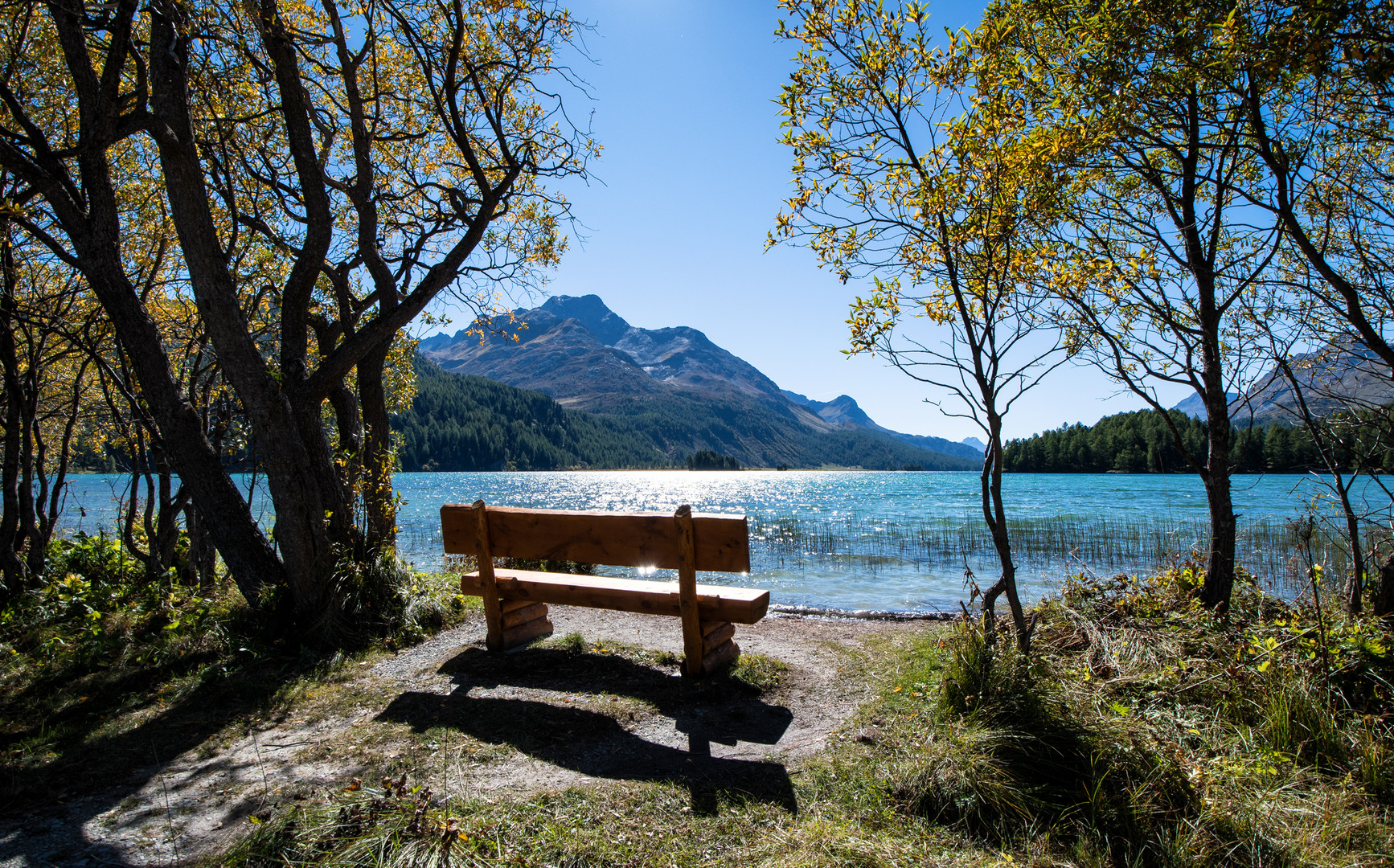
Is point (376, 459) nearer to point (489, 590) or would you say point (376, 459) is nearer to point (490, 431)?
point (489, 590)

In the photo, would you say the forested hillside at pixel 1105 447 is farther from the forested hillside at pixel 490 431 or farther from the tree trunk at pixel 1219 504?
the forested hillside at pixel 490 431

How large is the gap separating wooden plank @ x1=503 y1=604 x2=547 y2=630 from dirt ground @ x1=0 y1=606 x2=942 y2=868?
0.30 m

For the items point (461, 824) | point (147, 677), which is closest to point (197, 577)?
point (147, 677)

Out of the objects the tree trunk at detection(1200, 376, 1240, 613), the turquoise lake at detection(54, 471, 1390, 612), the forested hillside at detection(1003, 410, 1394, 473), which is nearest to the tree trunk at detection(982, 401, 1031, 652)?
the turquoise lake at detection(54, 471, 1390, 612)

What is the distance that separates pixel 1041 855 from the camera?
2.75m

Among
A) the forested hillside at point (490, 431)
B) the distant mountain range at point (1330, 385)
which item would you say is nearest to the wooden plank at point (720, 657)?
the distant mountain range at point (1330, 385)

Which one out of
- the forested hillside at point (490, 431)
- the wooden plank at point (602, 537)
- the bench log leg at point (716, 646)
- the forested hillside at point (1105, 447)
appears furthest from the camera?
the forested hillside at point (490, 431)

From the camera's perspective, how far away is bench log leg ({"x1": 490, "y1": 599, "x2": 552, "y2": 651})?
6.21 meters

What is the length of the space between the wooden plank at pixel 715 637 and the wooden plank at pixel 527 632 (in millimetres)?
2048

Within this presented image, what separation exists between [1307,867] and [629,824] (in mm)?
2759

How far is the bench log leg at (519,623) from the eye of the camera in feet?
20.4

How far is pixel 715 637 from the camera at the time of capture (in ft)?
18.0

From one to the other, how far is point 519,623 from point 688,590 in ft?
7.01

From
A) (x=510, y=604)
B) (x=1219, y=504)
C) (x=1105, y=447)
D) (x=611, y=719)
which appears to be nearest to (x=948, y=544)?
(x=1219, y=504)
